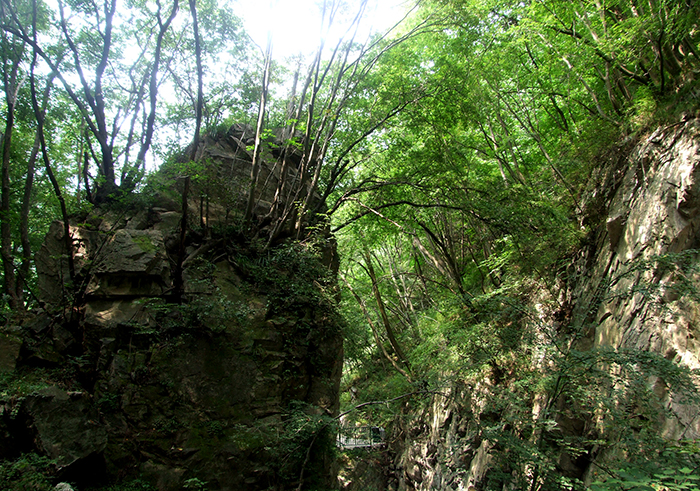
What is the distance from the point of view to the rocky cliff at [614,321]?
12.9ft

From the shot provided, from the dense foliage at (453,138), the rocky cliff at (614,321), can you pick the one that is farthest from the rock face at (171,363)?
the rocky cliff at (614,321)

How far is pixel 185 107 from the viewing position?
34.6 feet

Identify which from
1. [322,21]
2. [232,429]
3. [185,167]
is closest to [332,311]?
[232,429]

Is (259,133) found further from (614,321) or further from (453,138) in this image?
(614,321)

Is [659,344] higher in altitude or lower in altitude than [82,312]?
lower

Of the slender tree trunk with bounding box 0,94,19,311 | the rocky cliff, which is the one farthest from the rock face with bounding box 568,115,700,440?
the slender tree trunk with bounding box 0,94,19,311

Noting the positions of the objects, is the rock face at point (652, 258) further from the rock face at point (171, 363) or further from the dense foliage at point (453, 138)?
the rock face at point (171, 363)

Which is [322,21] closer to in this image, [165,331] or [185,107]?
[185,107]

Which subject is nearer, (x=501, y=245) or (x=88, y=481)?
(x=88, y=481)

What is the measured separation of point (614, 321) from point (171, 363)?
683cm

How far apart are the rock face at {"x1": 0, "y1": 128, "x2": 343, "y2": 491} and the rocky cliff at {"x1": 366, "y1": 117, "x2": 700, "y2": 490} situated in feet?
9.54

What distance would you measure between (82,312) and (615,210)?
889cm

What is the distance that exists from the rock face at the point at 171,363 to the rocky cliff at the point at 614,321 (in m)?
2.91

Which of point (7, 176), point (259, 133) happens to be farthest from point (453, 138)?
point (7, 176)
